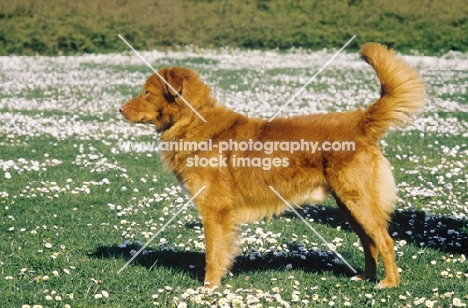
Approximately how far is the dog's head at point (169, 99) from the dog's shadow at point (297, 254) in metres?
1.57

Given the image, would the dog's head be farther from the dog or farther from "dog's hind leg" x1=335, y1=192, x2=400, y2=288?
"dog's hind leg" x1=335, y1=192, x2=400, y2=288

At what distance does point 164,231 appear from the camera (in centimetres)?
819

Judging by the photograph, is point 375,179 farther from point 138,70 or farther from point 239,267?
point 138,70

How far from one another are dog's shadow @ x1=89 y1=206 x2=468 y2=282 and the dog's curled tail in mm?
1784

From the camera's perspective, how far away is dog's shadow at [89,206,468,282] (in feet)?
22.8

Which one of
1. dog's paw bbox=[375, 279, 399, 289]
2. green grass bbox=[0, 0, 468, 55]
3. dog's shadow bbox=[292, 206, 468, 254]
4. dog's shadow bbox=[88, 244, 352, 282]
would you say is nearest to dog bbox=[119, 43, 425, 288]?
dog's paw bbox=[375, 279, 399, 289]

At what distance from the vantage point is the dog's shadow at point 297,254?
22.8 feet

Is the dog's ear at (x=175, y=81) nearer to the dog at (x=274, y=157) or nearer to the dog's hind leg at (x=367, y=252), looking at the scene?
the dog at (x=274, y=157)

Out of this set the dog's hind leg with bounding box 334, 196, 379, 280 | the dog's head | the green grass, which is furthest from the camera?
the green grass

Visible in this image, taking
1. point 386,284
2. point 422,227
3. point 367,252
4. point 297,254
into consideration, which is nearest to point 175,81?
point 297,254

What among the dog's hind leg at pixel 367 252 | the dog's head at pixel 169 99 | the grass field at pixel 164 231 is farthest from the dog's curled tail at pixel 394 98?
the dog's head at pixel 169 99

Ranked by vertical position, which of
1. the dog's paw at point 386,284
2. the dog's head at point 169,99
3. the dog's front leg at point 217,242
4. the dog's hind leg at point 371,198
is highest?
the dog's head at point 169,99

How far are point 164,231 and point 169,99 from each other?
2223mm

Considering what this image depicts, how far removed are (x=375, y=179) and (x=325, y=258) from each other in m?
1.45
